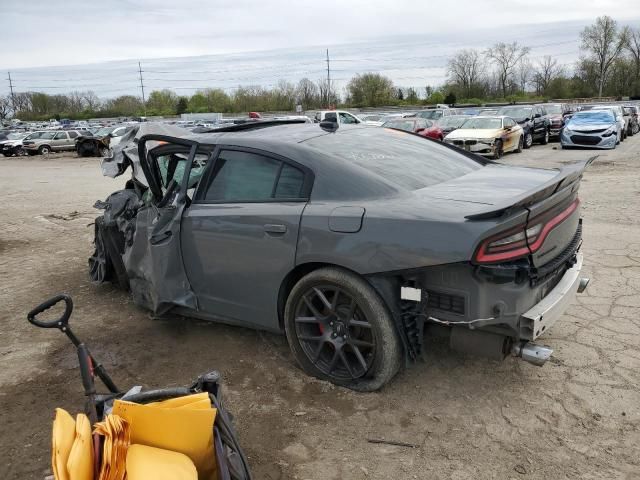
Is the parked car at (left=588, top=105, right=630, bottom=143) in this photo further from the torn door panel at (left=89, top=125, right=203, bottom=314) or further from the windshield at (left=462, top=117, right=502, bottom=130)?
the torn door panel at (left=89, top=125, right=203, bottom=314)

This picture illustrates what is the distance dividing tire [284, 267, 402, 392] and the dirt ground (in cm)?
12

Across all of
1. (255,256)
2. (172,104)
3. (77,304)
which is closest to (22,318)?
(77,304)

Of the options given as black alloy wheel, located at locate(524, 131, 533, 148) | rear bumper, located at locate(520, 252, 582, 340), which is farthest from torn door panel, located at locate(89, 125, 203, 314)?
black alloy wheel, located at locate(524, 131, 533, 148)

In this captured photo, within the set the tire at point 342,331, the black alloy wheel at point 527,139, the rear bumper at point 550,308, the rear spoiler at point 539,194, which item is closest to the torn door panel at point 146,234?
the tire at point 342,331

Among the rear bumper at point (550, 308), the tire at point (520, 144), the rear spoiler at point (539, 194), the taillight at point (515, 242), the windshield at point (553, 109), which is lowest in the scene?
the rear bumper at point (550, 308)

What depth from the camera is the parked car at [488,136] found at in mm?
16391

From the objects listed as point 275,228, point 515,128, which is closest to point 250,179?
point 275,228

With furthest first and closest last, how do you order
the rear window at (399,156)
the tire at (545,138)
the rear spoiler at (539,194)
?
the tire at (545,138) → the rear window at (399,156) → the rear spoiler at (539,194)

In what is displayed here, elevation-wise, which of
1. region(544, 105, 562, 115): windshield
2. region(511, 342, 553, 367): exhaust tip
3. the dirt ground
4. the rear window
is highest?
region(544, 105, 562, 115): windshield

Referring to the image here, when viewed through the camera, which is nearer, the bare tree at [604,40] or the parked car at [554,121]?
the parked car at [554,121]

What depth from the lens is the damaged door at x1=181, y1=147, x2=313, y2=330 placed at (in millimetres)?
3377

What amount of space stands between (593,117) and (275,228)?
64.6 ft

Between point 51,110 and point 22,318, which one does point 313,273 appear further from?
point 51,110

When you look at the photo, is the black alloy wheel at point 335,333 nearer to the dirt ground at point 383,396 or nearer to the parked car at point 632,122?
the dirt ground at point 383,396
